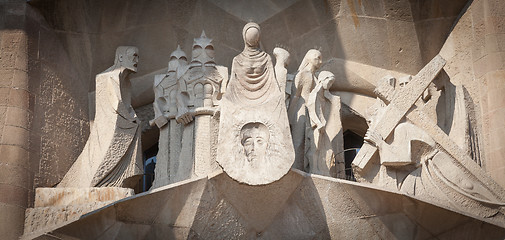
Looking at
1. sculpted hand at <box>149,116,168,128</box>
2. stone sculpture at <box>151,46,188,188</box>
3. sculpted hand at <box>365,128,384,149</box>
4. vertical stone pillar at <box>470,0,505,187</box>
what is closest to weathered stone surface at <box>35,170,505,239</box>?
sculpted hand at <box>365,128,384,149</box>

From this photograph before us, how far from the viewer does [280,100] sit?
10.8m

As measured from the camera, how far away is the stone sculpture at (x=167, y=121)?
11641mm

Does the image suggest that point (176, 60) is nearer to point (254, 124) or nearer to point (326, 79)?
point (326, 79)

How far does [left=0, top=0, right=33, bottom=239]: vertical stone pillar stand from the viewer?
11.0 meters

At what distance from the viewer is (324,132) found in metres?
11.6

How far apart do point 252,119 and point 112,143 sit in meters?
1.81

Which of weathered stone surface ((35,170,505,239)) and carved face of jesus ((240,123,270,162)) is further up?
carved face of jesus ((240,123,270,162))

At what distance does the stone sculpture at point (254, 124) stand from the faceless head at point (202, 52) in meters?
0.93

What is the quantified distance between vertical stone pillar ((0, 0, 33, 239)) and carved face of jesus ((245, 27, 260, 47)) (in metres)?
2.53

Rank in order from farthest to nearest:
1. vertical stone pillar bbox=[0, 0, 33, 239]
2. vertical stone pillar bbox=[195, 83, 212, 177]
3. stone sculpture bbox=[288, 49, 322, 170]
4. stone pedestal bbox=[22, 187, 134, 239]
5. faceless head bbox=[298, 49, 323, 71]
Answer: faceless head bbox=[298, 49, 323, 71]
stone sculpture bbox=[288, 49, 322, 170]
vertical stone pillar bbox=[195, 83, 212, 177]
vertical stone pillar bbox=[0, 0, 33, 239]
stone pedestal bbox=[22, 187, 134, 239]

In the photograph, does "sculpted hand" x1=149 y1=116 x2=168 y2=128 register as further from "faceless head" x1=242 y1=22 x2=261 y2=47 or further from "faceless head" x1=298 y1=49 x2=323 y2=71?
"faceless head" x1=298 y1=49 x2=323 y2=71

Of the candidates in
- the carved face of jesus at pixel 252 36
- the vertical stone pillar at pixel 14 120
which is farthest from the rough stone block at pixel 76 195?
the carved face of jesus at pixel 252 36

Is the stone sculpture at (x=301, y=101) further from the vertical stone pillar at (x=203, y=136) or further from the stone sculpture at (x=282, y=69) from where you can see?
the vertical stone pillar at (x=203, y=136)

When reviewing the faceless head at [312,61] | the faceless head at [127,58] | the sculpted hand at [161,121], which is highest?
the faceless head at [127,58]
